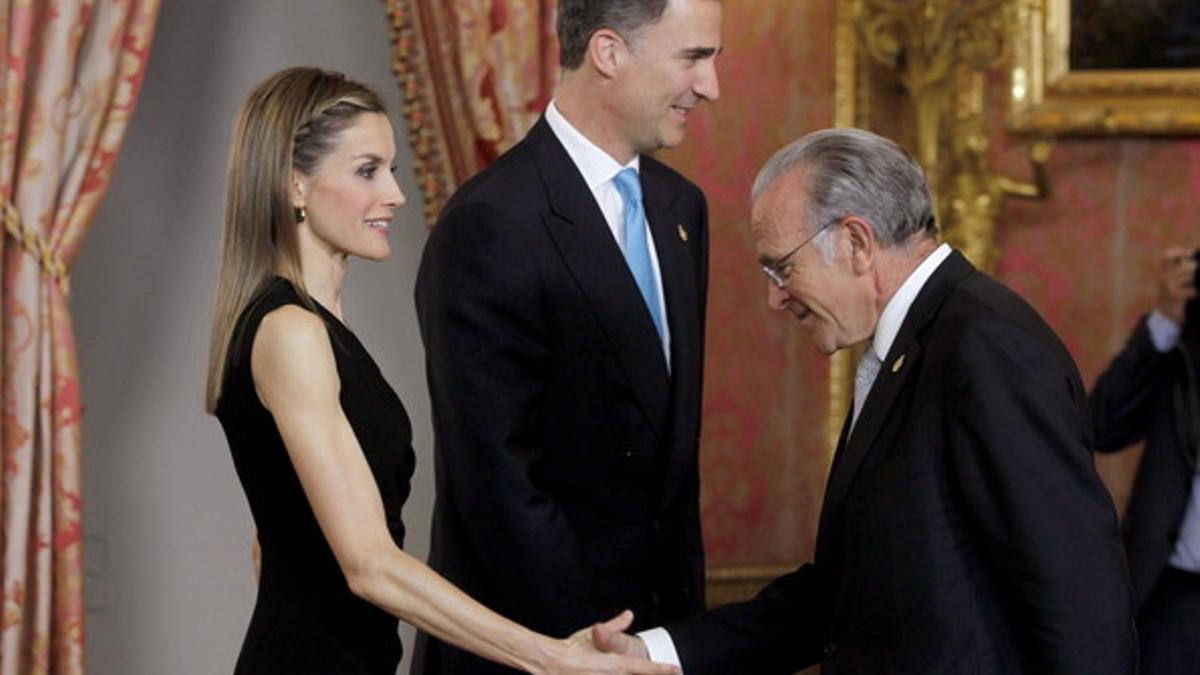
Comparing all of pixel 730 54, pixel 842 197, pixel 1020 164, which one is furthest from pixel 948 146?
pixel 842 197

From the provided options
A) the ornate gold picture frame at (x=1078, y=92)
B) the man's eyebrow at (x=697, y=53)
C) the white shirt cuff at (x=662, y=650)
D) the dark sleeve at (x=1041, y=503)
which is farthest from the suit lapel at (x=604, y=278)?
the ornate gold picture frame at (x=1078, y=92)

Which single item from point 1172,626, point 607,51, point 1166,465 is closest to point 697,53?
point 607,51

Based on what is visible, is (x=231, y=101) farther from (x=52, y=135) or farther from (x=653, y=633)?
(x=653, y=633)

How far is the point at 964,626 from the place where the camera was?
2.38 metres

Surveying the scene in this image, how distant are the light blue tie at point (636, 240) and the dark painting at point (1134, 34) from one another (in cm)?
211

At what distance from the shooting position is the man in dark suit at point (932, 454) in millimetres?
2293

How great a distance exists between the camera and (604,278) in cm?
326

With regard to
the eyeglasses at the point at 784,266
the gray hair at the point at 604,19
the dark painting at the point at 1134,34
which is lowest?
the eyeglasses at the point at 784,266

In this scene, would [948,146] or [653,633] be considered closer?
[653,633]

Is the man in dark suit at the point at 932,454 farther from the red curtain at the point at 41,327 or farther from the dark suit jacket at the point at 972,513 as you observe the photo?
the red curtain at the point at 41,327

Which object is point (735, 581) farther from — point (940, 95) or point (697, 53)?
point (697, 53)

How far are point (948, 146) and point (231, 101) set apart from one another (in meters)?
1.84

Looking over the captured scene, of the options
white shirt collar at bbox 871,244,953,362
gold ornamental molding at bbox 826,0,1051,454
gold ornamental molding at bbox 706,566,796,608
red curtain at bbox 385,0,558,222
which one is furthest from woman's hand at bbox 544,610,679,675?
gold ornamental molding at bbox 826,0,1051,454

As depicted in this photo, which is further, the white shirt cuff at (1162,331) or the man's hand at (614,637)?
the white shirt cuff at (1162,331)
